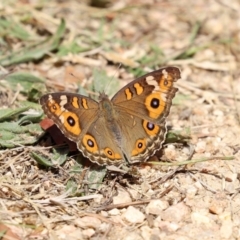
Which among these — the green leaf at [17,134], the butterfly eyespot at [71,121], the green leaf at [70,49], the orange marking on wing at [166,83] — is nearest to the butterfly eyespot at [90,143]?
the butterfly eyespot at [71,121]

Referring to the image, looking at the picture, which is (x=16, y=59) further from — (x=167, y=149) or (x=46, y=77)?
(x=167, y=149)

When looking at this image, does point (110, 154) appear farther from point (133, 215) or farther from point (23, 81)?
point (23, 81)

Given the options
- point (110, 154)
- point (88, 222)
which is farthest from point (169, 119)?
point (88, 222)

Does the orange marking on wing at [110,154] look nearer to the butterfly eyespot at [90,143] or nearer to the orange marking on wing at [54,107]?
the butterfly eyespot at [90,143]

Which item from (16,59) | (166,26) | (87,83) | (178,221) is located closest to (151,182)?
(178,221)

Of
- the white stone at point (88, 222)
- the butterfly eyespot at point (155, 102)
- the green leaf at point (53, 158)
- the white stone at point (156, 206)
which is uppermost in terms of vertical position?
the butterfly eyespot at point (155, 102)

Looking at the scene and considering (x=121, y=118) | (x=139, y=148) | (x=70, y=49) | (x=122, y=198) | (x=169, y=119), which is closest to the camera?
(x=122, y=198)
